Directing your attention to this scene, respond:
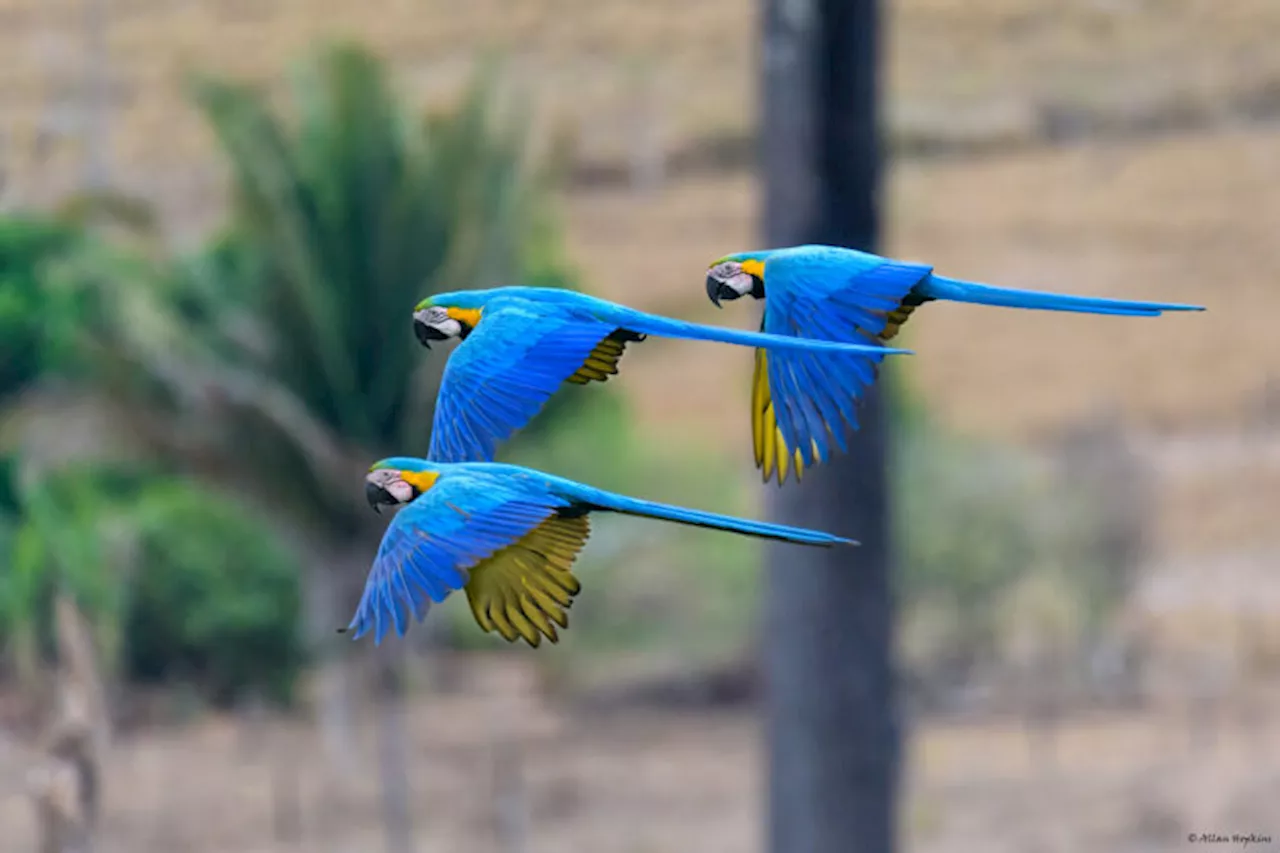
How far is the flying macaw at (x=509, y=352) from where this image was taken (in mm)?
867

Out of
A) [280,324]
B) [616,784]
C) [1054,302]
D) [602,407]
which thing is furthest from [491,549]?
[616,784]

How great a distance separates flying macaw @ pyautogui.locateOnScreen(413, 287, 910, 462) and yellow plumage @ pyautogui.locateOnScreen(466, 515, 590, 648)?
0.33 feet

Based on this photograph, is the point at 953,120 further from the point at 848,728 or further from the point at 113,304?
the point at 848,728

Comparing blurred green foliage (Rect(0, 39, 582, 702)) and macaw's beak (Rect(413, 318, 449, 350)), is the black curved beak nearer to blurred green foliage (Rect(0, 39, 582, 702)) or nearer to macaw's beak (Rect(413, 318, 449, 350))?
macaw's beak (Rect(413, 318, 449, 350))

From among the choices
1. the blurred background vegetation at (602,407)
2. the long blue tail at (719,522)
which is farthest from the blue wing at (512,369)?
the blurred background vegetation at (602,407)

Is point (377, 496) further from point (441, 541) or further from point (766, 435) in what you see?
point (766, 435)

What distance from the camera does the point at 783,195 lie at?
2248mm

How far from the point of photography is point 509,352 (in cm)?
88

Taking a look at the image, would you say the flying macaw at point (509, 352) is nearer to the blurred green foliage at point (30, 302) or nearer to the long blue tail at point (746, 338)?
the long blue tail at point (746, 338)

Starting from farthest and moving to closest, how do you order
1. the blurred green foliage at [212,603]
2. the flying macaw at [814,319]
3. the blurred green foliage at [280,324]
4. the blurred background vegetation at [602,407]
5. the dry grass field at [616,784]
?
the blurred green foliage at [212,603] < the dry grass field at [616,784] < the blurred background vegetation at [602,407] < the blurred green foliage at [280,324] < the flying macaw at [814,319]

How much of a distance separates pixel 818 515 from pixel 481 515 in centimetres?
150

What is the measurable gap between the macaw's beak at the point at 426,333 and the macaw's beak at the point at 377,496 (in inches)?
3.6

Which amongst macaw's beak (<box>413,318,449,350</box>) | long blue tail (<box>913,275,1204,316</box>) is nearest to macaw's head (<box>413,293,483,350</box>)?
macaw's beak (<box>413,318,449,350</box>)

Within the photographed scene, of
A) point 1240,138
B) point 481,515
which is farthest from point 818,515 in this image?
point 1240,138
